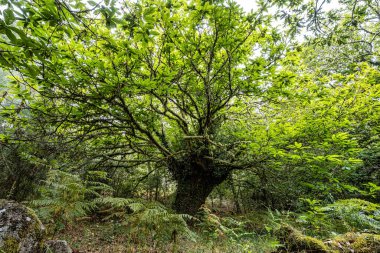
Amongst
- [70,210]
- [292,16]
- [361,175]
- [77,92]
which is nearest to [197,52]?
[292,16]

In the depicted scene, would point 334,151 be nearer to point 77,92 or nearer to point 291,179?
point 291,179

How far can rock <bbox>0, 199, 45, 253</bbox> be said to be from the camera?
8.38ft

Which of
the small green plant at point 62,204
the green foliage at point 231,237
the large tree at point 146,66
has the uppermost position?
the large tree at point 146,66

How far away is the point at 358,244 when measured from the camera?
2828 mm

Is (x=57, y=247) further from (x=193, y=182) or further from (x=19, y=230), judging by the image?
(x=193, y=182)

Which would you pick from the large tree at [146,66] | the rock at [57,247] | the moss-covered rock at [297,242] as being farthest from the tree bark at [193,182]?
the rock at [57,247]

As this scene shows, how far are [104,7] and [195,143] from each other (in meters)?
5.26

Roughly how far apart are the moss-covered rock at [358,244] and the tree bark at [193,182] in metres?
4.16

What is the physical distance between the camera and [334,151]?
5406mm

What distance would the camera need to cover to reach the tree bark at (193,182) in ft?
22.4

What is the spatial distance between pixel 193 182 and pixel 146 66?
4450mm

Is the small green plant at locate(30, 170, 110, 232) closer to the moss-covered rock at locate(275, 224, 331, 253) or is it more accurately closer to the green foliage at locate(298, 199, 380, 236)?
the moss-covered rock at locate(275, 224, 331, 253)

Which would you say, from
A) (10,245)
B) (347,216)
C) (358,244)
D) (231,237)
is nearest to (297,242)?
(358,244)

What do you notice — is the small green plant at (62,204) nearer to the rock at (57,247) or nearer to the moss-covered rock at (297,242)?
the rock at (57,247)
